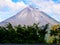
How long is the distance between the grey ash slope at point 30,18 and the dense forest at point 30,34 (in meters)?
0.40

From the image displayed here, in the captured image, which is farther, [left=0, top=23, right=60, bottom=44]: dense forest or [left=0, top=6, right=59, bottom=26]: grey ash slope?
[left=0, top=6, right=59, bottom=26]: grey ash slope

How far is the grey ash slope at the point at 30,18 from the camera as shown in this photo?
988cm

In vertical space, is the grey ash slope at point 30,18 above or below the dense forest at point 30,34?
above

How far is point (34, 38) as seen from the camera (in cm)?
909

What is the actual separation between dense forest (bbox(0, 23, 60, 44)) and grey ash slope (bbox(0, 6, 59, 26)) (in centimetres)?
40

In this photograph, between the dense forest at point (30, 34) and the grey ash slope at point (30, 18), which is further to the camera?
the grey ash slope at point (30, 18)

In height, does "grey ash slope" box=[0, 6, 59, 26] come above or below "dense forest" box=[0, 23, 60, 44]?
above

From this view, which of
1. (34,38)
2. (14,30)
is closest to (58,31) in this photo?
(34,38)

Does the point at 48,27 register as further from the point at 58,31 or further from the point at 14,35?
the point at 14,35

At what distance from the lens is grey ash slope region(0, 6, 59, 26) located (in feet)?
32.4

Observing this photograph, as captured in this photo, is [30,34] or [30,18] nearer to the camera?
[30,34]

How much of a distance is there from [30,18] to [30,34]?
4.15ft

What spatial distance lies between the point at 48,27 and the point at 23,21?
1.10 m

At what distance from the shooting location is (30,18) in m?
10.2
